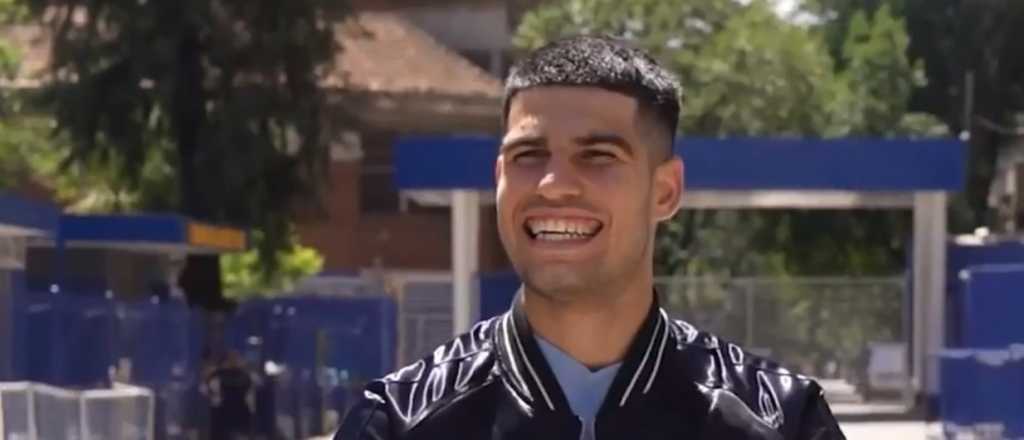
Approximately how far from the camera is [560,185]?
10.9 ft

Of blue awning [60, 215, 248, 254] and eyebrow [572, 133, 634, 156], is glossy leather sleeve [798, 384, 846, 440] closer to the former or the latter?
eyebrow [572, 133, 634, 156]

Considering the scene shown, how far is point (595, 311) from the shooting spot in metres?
3.39

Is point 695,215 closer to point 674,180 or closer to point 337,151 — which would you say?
point 337,151

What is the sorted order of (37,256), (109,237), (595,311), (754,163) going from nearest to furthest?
(595,311) < (37,256) < (109,237) < (754,163)

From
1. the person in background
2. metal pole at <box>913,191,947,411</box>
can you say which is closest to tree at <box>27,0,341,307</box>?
the person in background

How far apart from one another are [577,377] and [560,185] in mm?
316

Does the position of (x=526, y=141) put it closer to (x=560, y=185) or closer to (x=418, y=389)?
(x=560, y=185)

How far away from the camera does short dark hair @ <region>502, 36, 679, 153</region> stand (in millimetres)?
3354

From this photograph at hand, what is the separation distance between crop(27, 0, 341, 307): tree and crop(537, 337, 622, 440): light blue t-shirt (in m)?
29.2

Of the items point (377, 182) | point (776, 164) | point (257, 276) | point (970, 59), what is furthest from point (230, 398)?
point (970, 59)

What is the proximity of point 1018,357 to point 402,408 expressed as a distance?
616 inches

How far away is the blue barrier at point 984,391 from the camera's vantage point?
60.6 ft

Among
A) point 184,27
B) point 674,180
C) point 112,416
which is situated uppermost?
point 184,27

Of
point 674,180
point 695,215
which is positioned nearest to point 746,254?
point 695,215
